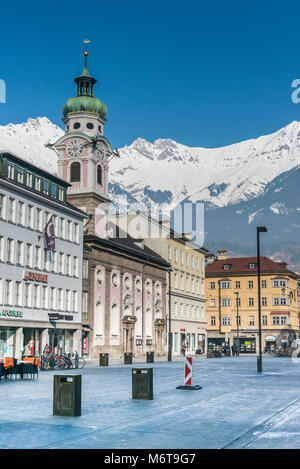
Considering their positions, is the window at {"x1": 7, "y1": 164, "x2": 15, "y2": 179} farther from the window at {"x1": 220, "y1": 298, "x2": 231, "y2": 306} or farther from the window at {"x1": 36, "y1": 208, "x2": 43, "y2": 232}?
the window at {"x1": 220, "y1": 298, "x2": 231, "y2": 306}

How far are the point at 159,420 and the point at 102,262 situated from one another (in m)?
49.6

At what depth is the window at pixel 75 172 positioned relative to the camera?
233 feet

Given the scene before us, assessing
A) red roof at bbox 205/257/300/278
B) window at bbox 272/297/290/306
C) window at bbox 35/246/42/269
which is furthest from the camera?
red roof at bbox 205/257/300/278

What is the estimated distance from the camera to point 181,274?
89875 mm

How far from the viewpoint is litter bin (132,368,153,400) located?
64.5 feet

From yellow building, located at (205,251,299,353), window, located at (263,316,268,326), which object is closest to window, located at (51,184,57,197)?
yellow building, located at (205,251,299,353)

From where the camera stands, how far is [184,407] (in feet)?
58.8

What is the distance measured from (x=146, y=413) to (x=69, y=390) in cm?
212

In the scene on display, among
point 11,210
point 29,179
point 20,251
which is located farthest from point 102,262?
point 11,210

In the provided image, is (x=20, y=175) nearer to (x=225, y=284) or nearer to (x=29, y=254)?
(x=29, y=254)

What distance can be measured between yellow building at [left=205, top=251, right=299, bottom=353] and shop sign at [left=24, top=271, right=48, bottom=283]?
208 ft

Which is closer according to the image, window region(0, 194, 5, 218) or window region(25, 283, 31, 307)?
window region(0, 194, 5, 218)

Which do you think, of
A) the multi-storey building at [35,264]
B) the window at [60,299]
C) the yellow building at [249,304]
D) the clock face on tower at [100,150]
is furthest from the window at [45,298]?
the yellow building at [249,304]

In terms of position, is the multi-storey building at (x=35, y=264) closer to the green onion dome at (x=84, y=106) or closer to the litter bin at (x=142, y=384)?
the green onion dome at (x=84, y=106)
